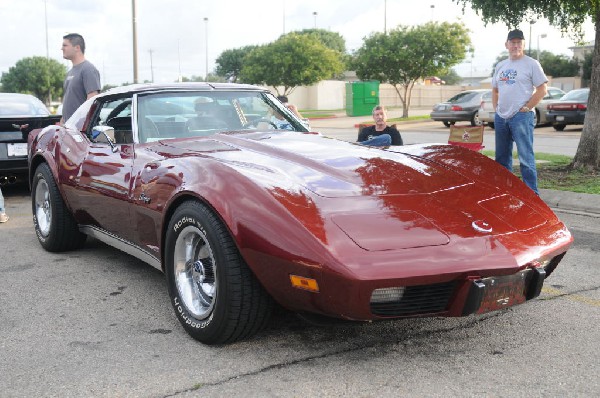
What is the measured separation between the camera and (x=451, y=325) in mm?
3441

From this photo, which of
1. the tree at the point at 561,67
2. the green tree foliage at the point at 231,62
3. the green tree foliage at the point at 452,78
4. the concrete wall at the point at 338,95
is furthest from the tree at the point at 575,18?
the green tree foliage at the point at 452,78

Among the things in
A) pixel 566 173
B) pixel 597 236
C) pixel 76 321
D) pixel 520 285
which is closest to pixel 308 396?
pixel 520 285

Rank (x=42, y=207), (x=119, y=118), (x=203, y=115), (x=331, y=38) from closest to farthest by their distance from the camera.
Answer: (x=203, y=115) < (x=119, y=118) < (x=42, y=207) < (x=331, y=38)

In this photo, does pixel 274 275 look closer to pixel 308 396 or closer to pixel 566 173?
pixel 308 396

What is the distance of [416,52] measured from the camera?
103 ft

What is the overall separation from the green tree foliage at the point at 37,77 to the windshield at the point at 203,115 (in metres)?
75.7

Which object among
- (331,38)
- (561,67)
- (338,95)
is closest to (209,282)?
(338,95)

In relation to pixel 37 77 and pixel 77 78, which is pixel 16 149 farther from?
pixel 37 77

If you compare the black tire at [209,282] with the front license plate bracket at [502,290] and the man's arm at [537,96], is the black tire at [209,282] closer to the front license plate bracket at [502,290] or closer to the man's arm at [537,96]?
the front license plate bracket at [502,290]

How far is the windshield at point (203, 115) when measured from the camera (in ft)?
14.1

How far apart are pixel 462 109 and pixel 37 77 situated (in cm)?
6537

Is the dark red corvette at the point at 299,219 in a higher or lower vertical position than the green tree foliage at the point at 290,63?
lower

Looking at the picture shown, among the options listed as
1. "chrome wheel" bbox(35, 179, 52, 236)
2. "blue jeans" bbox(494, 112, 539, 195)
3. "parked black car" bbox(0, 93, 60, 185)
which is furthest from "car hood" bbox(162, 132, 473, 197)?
"parked black car" bbox(0, 93, 60, 185)

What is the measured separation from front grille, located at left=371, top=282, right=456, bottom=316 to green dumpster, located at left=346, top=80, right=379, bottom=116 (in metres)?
31.2
